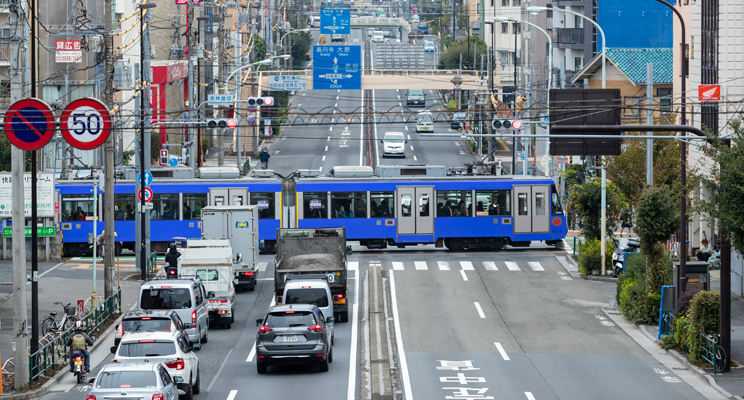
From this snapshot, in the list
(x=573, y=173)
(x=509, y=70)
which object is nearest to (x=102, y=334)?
(x=573, y=173)

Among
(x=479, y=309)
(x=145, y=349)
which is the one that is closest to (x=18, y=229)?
(x=145, y=349)

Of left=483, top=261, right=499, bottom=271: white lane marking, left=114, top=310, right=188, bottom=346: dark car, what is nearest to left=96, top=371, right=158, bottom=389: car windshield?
left=114, top=310, right=188, bottom=346: dark car

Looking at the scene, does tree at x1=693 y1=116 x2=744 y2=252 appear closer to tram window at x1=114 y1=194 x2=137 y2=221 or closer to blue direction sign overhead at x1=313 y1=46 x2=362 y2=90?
tram window at x1=114 y1=194 x2=137 y2=221

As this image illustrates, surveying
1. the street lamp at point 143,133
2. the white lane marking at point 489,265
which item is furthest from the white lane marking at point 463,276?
the street lamp at point 143,133

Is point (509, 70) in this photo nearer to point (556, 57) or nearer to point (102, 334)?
point (556, 57)

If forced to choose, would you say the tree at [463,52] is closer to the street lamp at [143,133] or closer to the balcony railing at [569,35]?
the balcony railing at [569,35]

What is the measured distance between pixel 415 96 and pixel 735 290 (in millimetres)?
65683

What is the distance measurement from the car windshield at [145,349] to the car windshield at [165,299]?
5.86 metres

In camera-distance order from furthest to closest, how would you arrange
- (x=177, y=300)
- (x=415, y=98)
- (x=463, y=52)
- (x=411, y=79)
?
(x=463, y=52) → (x=415, y=98) → (x=411, y=79) → (x=177, y=300)

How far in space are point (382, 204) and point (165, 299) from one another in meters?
18.4

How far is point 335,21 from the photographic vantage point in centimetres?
8688

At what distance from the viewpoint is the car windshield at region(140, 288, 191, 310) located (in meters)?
25.2

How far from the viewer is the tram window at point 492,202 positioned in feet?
140

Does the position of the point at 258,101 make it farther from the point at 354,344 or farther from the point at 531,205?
the point at 354,344
